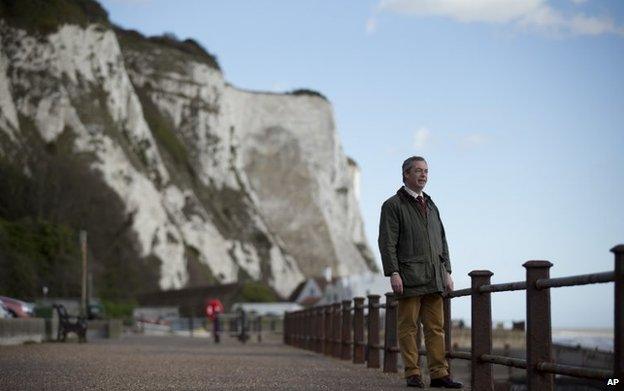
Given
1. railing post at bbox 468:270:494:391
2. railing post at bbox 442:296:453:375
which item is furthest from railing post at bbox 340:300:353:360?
railing post at bbox 468:270:494:391

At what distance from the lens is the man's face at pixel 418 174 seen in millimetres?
9656

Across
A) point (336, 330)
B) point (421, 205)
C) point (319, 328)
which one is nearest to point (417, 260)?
point (421, 205)

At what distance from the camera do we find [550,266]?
24.0ft

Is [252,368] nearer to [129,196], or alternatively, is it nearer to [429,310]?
[429,310]

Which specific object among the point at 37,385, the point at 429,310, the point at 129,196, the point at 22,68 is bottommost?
the point at 37,385

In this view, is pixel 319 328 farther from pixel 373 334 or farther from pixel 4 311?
pixel 4 311

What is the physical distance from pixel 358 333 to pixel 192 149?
95783mm

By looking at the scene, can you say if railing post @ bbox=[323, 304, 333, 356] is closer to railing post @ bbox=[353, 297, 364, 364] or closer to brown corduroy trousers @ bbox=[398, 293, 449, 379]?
railing post @ bbox=[353, 297, 364, 364]

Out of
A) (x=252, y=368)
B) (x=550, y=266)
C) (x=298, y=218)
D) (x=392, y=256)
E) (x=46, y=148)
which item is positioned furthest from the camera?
(x=298, y=218)

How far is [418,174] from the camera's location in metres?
9.68

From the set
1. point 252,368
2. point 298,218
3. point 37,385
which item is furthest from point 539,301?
point 298,218

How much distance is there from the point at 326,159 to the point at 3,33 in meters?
52.8

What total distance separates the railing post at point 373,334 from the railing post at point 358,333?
1.39 m

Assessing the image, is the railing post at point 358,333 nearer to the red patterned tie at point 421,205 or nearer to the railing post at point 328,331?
the railing post at point 328,331
